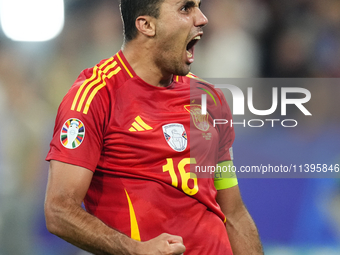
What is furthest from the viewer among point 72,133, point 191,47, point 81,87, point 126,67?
point 191,47

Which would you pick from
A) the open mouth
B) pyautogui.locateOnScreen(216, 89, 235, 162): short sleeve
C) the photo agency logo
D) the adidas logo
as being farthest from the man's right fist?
the photo agency logo

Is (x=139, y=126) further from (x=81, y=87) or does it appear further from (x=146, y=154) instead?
(x=81, y=87)

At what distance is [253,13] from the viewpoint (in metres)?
3.49

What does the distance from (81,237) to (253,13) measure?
8.72ft

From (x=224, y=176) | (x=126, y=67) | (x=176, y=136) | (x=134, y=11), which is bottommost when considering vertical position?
(x=224, y=176)

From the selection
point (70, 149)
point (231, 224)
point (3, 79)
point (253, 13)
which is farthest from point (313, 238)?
point (3, 79)

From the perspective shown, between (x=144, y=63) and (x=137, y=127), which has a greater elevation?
(x=144, y=63)

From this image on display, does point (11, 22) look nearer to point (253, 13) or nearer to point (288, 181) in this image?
point (253, 13)

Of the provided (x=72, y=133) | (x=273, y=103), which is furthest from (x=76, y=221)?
(x=273, y=103)

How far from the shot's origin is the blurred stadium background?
3.08 m

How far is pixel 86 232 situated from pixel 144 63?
2.45 ft

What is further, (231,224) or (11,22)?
(11,22)

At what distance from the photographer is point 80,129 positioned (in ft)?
4.86

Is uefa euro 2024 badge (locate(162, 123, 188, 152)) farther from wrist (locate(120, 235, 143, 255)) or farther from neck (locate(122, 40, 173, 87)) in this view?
wrist (locate(120, 235, 143, 255))
